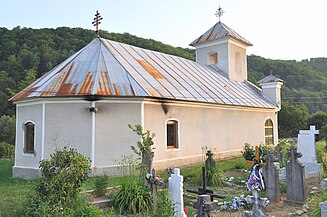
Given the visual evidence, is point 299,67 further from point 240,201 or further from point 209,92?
point 240,201

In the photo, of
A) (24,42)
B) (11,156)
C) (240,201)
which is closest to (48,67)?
(24,42)

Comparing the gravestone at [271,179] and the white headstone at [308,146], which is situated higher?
the white headstone at [308,146]

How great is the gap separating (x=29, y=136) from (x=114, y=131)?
12.8 feet

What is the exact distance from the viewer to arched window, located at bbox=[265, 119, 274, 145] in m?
21.4

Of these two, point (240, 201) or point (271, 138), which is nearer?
point (240, 201)

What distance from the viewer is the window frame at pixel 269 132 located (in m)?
21.2

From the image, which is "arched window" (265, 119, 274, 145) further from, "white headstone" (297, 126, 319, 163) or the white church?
"white headstone" (297, 126, 319, 163)

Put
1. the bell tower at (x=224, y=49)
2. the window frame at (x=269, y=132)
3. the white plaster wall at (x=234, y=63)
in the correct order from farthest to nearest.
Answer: the white plaster wall at (x=234, y=63)
the bell tower at (x=224, y=49)
the window frame at (x=269, y=132)

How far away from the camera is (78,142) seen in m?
11.6

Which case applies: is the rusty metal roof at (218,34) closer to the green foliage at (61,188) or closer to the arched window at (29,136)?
the arched window at (29,136)

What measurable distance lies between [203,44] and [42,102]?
15.5 metres

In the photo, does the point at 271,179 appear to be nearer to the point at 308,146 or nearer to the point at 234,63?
the point at 308,146

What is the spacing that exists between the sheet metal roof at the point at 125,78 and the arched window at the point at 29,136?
1244mm

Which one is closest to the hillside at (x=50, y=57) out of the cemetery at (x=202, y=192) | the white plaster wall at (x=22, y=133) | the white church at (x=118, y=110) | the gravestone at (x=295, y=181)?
the white church at (x=118, y=110)
